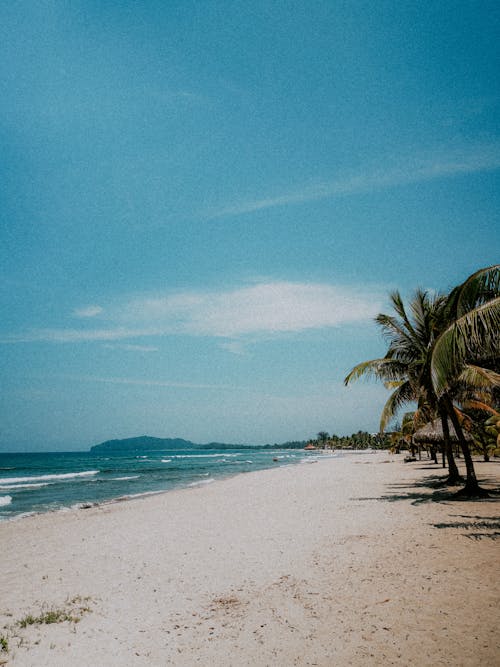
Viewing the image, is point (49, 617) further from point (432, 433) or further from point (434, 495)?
point (432, 433)

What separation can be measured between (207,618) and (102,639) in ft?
4.00

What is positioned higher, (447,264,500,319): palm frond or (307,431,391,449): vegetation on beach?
(447,264,500,319): palm frond

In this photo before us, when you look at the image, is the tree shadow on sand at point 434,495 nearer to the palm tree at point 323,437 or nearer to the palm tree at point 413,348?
the palm tree at point 413,348

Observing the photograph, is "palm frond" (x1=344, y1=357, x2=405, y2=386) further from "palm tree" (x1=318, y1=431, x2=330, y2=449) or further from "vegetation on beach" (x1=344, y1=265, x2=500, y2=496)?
"palm tree" (x1=318, y1=431, x2=330, y2=449)

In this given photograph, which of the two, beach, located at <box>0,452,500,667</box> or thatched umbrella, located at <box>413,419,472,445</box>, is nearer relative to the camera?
beach, located at <box>0,452,500,667</box>

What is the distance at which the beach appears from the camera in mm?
3936

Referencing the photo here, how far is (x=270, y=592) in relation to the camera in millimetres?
5387

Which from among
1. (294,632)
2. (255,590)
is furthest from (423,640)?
(255,590)

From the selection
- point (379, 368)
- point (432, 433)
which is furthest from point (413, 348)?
point (432, 433)

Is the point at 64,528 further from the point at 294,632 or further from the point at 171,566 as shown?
the point at 294,632

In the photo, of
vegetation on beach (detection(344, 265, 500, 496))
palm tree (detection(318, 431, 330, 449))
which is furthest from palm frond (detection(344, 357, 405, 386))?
palm tree (detection(318, 431, 330, 449))

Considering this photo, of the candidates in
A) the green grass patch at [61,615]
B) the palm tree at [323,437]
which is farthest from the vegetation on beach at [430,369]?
the palm tree at [323,437]

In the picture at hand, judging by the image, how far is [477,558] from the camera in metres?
6.09

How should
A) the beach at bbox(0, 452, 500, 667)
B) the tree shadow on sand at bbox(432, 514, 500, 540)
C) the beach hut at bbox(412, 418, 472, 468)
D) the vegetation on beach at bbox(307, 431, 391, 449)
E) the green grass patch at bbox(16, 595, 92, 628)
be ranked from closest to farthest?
the beach at bbox(0, 452, 500, 667) → the green grass patch at bbox(16, 595, 92, 628) → the tree shadow on sand at bbox(432, 514, 500, 540) → the beach hut at bbox(412, 418, 472, 468) → the vegetation on beach at bbox(307, 431, 391, 449)
